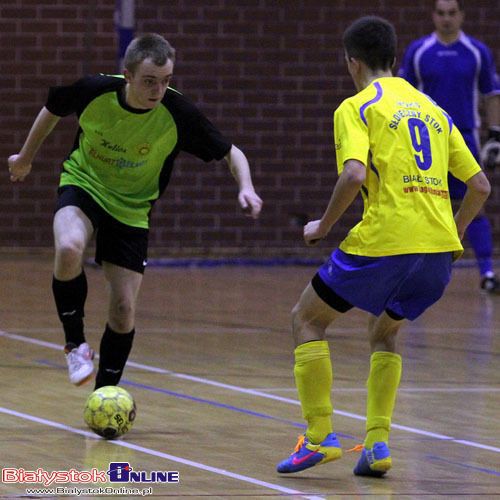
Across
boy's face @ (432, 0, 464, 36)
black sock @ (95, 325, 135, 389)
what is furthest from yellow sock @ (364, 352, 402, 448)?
boy's face @ (432, 0, 464, 36)

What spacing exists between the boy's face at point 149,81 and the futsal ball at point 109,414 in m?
1.20

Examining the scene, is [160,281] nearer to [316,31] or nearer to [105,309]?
[105,309]

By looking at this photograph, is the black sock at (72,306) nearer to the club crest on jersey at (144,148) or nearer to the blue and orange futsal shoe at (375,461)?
the club crest on jersey at (144,148)

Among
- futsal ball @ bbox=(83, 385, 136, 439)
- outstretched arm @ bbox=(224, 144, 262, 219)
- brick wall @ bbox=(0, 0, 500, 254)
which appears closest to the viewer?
outstretched arm @ bbox=(224, 144, 262, 219)

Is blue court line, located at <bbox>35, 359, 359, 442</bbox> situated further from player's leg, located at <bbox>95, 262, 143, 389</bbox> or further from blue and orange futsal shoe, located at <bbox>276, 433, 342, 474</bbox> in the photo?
blue and orange futsal shoe, located at <bbox>276, 433, 342, 474</bbox>

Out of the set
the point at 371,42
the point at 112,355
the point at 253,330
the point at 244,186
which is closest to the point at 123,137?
the point at 244,186

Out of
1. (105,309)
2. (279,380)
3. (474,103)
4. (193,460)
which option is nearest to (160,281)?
(105,309)

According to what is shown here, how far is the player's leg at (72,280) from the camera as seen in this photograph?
19.4 ft

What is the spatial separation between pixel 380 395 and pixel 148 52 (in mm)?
1685

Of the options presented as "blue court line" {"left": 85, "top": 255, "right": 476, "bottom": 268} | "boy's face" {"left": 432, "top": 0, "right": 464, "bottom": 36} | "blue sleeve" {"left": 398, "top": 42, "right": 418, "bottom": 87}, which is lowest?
"blue court line" {"left": 85, "top": 255, "right": 476, "bottom": 268}

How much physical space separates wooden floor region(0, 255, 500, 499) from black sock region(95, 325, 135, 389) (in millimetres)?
221

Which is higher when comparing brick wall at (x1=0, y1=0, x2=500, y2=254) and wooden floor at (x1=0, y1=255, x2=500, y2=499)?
brick wall at (x1=0, y1=0, x2=500, y2=254)

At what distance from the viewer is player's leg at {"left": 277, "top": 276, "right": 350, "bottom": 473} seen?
203 inches

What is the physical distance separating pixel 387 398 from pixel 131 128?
66.4 inches
